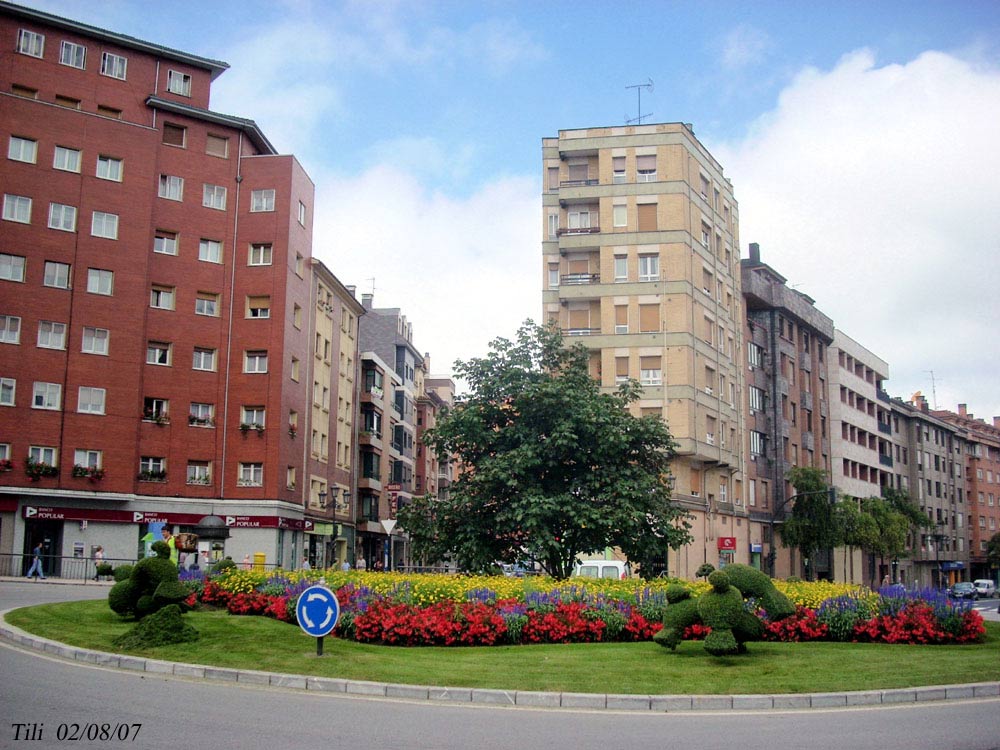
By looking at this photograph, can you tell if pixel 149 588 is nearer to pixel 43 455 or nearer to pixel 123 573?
pixel 123 573

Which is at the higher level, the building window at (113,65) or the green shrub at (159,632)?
the building window at (113,65)

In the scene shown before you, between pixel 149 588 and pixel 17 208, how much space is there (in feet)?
116

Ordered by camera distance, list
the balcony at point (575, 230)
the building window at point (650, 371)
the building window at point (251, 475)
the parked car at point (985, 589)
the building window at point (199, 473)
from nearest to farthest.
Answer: the building window at point (199, 473) → the building window at point (251, 475) → the building window at point (650, 371) → the balcony at point (575, 230) → the parked car at point (985, 589)

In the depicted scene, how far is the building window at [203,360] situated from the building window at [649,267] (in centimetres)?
2300

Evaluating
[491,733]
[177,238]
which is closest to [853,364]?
[177,238]

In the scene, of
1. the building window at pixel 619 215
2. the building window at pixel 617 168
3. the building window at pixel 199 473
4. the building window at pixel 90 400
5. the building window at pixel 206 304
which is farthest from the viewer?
the building window at pixel 617 168

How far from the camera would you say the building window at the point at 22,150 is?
47.3 m

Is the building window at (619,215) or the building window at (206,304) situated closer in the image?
the building window at (206,304)

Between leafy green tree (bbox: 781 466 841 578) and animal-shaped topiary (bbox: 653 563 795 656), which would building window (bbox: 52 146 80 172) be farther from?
leafy green tree (bbox: 781 466 841 578)

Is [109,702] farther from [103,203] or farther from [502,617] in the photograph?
[103,203]

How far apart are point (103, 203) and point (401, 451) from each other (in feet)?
134

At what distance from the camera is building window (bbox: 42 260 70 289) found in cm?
4732

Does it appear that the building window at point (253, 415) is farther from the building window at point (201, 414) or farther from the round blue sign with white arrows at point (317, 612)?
the round blue sign with white arrows at point (317, 612)

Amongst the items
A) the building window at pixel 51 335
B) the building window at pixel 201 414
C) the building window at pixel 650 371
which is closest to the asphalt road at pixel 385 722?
the building window at pixel 51 335
